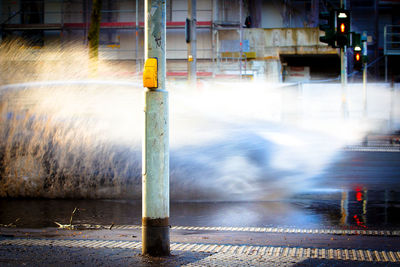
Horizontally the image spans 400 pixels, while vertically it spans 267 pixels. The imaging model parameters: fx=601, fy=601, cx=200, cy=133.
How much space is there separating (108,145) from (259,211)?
2.78 m

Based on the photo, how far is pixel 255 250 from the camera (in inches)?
232

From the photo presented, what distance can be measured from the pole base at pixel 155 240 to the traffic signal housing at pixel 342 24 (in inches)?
538

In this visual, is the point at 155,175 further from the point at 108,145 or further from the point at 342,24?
the point at 342,24

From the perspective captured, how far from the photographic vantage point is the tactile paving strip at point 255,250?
18.3 ft

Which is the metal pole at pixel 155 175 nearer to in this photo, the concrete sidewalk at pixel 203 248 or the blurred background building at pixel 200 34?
the concrete sidewalk at pixel 203 248

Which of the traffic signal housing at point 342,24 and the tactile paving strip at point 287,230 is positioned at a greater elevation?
the traffic signal housing at point 342,24

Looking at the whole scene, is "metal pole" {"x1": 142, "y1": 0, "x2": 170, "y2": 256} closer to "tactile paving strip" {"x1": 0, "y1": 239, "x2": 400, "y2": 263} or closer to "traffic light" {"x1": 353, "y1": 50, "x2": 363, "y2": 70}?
"tactile paving strip" {"x1": 0, "y1": 239, "x2": 400, "y2": 263}

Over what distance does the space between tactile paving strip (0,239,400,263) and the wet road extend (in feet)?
5.39

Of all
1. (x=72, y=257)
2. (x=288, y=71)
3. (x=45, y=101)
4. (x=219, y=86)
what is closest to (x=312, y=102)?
(x=219, y=86)

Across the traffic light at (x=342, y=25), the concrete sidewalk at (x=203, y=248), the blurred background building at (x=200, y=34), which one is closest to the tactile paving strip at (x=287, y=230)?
the concrete sidewalk at (x=203, y=248)

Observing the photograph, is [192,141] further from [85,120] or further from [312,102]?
[312,102]

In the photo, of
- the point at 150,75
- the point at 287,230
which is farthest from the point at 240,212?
the point at 150,75

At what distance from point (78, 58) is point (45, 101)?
108 cm

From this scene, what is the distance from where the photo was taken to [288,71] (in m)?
40.4
